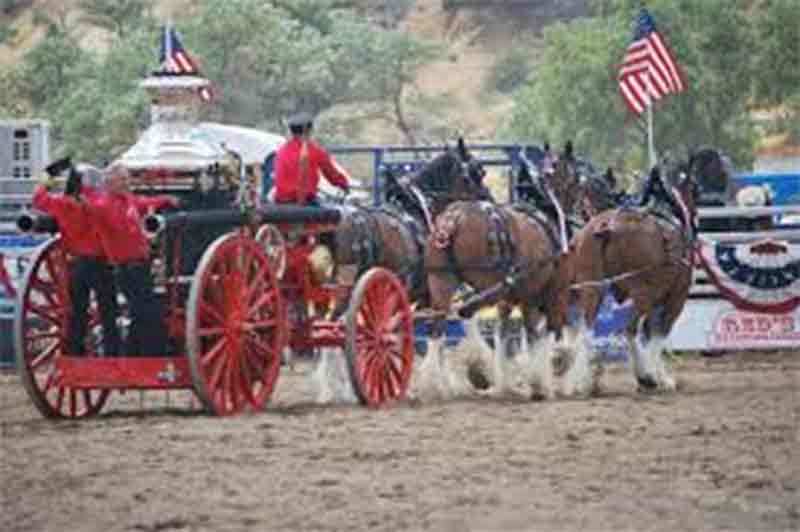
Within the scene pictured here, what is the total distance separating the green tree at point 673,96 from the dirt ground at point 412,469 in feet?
105

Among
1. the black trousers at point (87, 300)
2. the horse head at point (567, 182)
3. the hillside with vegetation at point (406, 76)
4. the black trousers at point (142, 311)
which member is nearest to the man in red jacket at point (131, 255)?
the black trousers at point (142, 311)

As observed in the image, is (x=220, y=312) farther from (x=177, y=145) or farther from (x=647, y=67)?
(x=647, y=67)

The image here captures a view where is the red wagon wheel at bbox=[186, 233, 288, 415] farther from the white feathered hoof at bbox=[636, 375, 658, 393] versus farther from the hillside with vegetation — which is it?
the hillside with vegetation

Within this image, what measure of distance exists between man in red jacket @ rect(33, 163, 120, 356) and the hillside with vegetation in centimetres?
3365

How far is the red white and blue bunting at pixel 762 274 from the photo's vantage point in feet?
77.9

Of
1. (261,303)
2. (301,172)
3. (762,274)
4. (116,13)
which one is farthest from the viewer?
(116,13)

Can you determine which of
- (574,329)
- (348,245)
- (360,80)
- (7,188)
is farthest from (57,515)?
(360,80)

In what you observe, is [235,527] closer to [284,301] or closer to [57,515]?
[57,515]

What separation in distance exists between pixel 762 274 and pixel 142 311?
1034cm

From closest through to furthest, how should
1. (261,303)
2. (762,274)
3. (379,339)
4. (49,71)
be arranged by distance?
(261,303)
(379,339)
(762,274)
(49,71)

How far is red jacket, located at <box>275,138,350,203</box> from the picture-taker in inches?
671

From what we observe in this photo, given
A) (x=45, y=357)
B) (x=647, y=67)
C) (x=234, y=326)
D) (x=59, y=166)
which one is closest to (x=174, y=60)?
(x=647, y=67)

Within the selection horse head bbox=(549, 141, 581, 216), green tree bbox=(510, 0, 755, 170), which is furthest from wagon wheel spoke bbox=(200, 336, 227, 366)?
green tree bbox=(510, 0, 755, 170)

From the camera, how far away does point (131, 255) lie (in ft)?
A: 48.6
